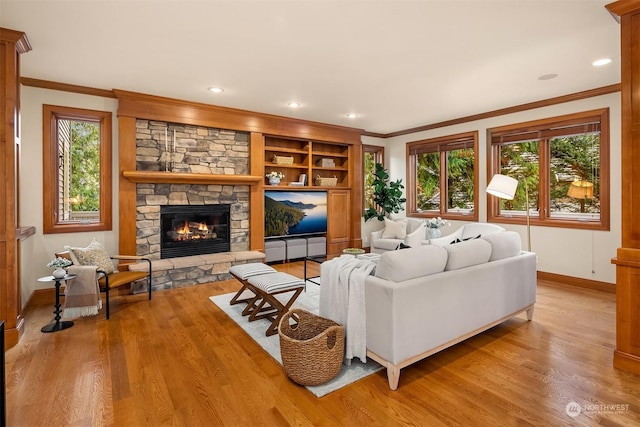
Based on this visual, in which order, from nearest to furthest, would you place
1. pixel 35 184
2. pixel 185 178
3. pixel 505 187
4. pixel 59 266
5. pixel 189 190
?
1. pixel 59 266
2. pixel 35 184
3. pixel 505 187
4. pixel 185 178
5. pixel 189 190

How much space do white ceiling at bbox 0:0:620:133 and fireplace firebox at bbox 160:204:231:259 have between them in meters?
1.65

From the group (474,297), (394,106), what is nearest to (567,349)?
(474,297)

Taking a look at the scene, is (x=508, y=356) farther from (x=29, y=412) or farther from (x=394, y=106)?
(x=394, y=106)

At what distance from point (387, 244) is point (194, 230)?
329 centimetres

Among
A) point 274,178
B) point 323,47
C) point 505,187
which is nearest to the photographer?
point 323,47

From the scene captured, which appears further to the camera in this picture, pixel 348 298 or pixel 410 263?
pixel 348 298

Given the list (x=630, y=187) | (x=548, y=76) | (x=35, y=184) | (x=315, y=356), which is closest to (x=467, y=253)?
(x=630, y=187)

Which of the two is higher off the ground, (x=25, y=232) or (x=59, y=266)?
(x=25, y=232)

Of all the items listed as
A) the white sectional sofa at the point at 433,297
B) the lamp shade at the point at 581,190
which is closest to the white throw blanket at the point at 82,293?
the white sectional sofa at the point at 433,297

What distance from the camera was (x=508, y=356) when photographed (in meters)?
2.66

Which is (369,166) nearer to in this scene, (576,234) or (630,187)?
(576,234)

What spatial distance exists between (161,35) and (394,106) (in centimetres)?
338

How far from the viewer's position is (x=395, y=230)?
247 inches

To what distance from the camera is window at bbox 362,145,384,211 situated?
24.4ft
